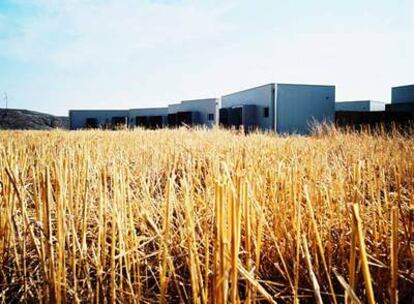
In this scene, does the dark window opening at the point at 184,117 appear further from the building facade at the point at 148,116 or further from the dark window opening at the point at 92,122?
the dark window opening at the point at 92,122

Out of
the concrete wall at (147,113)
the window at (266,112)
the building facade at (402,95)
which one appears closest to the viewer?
the window at (266,112)

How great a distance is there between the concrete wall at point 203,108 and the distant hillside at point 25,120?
21.4ft

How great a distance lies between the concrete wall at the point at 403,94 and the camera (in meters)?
16.0

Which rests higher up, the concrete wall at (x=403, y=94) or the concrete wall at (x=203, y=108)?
the concrete wall at (x=403, y=94)

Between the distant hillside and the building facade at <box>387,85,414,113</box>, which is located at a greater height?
the building facade at <box>387,85,414,113</box>

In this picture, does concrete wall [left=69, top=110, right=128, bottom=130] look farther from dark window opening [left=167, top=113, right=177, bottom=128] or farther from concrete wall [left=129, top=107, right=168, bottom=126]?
dark window opening [left=167, top=113, right=177, bottom=128]

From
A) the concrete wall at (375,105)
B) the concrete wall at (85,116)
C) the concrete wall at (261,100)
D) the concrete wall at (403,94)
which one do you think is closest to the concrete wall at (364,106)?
the concrete wall at (375,105)

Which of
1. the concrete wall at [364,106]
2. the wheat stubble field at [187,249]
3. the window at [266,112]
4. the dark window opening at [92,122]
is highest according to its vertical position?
the concrete wall at [364,106]

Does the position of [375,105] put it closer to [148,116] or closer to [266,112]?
[266,112]

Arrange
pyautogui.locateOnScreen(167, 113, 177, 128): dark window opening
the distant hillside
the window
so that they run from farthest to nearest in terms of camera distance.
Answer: pyautogui.locateOnScreen(167, 113, 177, 128): dark window opening
the distant hillside
the window

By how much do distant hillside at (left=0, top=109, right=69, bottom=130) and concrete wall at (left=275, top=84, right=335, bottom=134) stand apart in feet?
40.1

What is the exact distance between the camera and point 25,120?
Answer: 19906 mm

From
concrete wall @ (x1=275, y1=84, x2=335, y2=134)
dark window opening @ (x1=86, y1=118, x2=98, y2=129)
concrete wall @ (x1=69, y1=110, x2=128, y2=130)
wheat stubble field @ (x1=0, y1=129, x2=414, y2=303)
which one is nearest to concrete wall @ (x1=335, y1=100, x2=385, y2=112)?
concrete wall @ (x1=275, y1=84, x2=335, y2=134)

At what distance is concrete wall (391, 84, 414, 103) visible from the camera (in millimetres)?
16005
